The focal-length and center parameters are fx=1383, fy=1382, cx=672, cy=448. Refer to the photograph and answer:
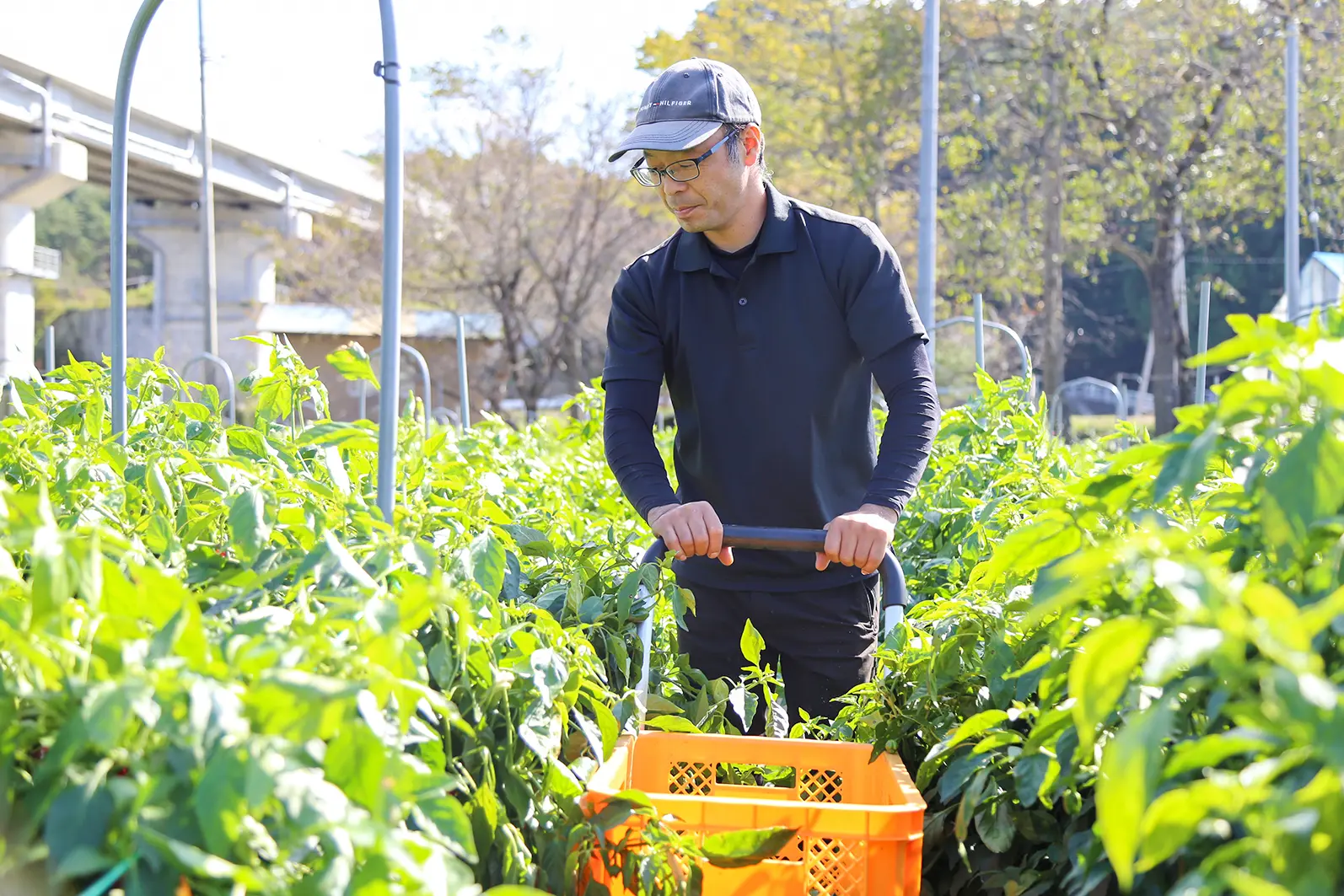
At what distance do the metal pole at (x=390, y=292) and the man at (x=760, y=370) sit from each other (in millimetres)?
990

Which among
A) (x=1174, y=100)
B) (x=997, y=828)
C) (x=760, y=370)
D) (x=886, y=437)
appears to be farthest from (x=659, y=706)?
(x=1174, y=100)

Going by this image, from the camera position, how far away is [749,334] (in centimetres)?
321

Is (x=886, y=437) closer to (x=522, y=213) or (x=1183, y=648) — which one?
(x=1183, y=648)

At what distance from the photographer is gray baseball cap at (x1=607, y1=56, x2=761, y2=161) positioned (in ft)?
9.66

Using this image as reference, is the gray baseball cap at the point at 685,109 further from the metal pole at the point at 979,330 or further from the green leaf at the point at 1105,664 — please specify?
the metal pole at the point at 979,330

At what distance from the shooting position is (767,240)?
10.5 ft

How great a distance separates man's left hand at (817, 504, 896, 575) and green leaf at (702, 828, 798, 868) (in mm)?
756

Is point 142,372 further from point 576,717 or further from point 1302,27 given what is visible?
point 1302,27

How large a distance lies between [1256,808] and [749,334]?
2208mm

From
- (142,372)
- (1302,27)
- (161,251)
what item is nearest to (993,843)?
(142,372)

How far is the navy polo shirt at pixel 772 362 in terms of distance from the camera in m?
3.19

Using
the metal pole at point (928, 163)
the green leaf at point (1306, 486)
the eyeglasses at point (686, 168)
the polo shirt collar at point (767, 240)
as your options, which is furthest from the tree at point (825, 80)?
the green leaf at point (1306, 486)

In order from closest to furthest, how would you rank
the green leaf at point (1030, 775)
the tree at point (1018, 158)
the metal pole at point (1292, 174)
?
1. the green leaf at point (1030, 775)
2. the metal pole at point (1292, 174)
3. the tree at point (1018, 158)

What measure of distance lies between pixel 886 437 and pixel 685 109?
0.83m
